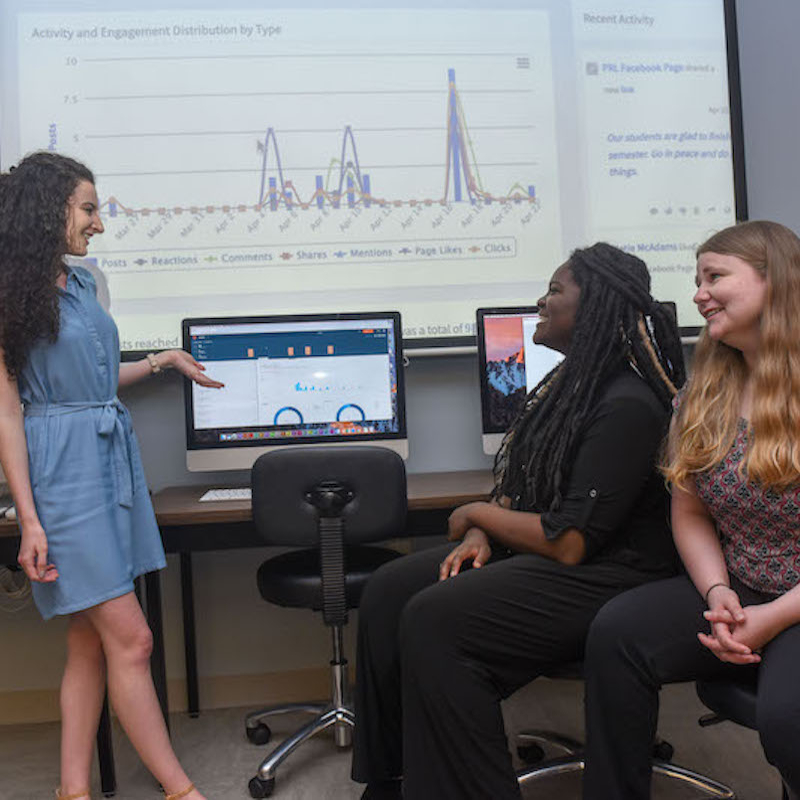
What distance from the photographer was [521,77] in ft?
9.59

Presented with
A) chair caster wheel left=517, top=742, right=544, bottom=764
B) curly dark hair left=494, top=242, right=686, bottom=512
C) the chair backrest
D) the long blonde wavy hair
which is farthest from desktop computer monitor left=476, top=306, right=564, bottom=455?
the long blonde wavy hair

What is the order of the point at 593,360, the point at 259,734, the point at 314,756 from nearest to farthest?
the point at 593,360 → the point at 314,756 → the point at 259,734

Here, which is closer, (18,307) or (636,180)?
(18,307)

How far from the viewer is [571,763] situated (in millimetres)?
2047

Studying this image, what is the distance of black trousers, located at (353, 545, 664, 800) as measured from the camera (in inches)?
64.4

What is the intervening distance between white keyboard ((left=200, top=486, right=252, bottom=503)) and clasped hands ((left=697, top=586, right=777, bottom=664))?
127cm

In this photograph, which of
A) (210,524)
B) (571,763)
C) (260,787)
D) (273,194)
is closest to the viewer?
(571,763)

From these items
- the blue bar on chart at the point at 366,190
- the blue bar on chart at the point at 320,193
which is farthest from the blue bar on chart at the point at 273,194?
the blue bar on chart at the point at 366,190

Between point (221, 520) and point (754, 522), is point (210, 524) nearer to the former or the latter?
point (221, 520)

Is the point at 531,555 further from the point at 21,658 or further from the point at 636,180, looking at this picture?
the point at 21,658

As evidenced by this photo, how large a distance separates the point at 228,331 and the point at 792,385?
1.57m

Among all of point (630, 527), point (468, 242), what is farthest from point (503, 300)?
point (630, 527)

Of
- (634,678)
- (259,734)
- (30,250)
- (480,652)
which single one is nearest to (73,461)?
(30,250)

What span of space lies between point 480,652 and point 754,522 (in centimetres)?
54
